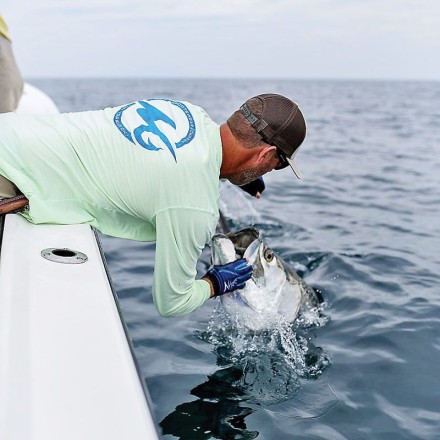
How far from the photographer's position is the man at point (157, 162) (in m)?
2.69

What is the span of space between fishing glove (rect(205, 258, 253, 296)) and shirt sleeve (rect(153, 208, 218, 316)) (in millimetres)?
267

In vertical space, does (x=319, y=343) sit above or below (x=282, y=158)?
below

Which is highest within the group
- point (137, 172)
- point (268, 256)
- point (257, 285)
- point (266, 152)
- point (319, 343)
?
point (266, 152)

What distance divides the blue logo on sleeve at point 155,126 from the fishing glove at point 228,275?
78 centimetres

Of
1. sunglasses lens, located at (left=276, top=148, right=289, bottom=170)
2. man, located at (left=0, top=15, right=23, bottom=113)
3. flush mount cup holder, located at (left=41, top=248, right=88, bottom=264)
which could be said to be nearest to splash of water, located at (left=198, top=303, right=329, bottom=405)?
sunglasses lens, located at (left=276, top=148, right=289, bottom=170)

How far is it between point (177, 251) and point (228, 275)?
54 centimetres

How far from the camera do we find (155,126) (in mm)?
2742

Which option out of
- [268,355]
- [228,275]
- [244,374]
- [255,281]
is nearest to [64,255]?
[228,275]

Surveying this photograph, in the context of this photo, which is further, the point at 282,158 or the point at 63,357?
the point at 282,158

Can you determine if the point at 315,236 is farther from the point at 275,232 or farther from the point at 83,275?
the point at 83,275

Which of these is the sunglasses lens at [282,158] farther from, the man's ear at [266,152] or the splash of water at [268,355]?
the splash of water at [268,355]

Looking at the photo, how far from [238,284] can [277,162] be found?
0.69 metres

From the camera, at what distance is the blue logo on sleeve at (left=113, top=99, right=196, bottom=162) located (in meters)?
2.70

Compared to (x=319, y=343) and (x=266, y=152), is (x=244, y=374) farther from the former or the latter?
(x=266, y=152)
